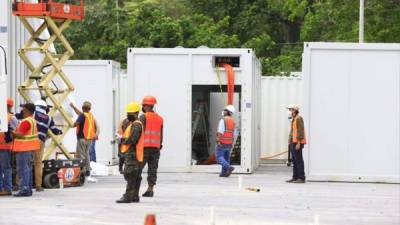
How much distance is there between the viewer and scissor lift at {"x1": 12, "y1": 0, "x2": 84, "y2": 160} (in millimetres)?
19953

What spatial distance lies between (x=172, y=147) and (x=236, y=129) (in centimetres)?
186

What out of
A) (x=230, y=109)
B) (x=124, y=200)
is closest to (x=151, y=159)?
(x=124, y=200)

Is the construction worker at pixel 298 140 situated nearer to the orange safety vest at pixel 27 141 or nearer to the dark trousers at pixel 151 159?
the dark trousers at pixel 151 159

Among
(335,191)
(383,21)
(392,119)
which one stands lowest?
(335,191)

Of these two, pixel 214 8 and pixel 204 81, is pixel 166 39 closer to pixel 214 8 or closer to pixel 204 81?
pixel 214 8

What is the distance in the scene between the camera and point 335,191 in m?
20.3

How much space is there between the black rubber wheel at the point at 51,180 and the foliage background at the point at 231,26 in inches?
828

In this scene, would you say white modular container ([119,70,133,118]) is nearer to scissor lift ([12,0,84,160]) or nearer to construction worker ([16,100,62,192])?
scissor lift ([12,0,84,160])

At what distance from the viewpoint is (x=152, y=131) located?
58.5 feet

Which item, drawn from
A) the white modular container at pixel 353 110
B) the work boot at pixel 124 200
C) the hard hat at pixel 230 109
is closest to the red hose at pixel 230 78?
the hard hat at pixel 230 109

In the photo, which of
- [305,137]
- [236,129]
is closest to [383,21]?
[236,129]

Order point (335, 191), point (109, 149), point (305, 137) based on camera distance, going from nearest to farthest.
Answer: point (335, 191) < point (305, 137) < point (109, 149)

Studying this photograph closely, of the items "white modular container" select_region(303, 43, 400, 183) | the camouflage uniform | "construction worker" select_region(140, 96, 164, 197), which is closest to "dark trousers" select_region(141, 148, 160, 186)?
"construction worker" select_region(140, 96, 164, 197)

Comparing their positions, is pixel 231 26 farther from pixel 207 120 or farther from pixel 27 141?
pixel 27 141
